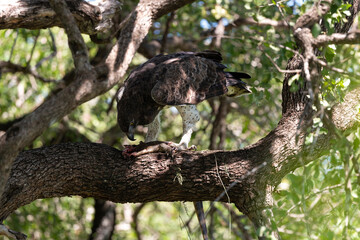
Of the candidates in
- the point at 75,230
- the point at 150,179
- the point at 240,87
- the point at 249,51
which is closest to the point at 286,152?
the point at 150,179

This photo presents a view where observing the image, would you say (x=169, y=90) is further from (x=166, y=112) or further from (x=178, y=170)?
(x=166, y=112)

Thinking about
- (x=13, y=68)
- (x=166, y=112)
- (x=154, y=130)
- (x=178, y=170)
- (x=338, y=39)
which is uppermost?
(x=338, y=39)

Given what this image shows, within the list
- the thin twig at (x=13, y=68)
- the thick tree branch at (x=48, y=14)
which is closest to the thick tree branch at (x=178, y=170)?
the thick tree branch at (x=48, y=14)

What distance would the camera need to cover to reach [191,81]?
4.78 metres

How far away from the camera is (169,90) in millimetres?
4562

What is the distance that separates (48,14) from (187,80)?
1.45 metres

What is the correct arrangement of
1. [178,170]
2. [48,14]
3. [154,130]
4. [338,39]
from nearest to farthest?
1. [338,39]
2. [178,170]
3. [48,14]
4. [154,130]

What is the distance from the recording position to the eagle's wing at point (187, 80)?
456 cm

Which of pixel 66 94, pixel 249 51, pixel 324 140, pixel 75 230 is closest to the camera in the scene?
pixel 66 94

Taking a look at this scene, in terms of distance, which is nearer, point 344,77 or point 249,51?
point 344,77

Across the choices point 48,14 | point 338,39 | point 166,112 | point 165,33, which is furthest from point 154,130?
point 338,39

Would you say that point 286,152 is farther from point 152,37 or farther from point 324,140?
point 152,37

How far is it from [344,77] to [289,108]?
76 cm

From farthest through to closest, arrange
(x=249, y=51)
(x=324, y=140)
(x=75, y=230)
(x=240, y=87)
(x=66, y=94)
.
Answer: (x=75, y=230), (x=249, y=51), (x=240, y=87), (x=324, y=140), (x=66, y=94)
